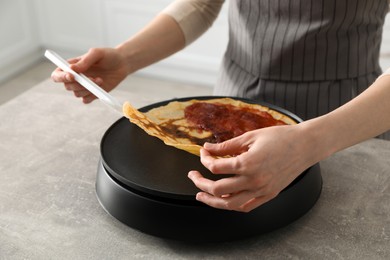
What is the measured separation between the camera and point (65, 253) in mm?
952

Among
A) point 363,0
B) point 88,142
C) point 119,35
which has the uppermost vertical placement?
point 363,0

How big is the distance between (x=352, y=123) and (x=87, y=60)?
2.06 ft

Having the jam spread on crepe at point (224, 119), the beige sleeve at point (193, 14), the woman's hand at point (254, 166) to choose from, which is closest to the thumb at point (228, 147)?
the woman's hand at point (254, 166)

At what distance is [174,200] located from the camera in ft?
3.13

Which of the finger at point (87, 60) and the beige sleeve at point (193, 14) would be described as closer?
the finger at point (87, 60)

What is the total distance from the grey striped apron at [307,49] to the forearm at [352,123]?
36 centimetres

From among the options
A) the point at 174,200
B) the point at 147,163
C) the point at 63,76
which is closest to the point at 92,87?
the point at 63,76

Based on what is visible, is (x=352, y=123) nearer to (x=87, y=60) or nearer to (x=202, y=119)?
(x=202, y=119)

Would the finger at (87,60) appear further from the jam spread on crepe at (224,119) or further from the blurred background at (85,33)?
the blurred background at (85,33)

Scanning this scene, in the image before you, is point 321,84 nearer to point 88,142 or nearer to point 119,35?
point 88,142

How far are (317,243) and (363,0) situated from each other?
2.16ft

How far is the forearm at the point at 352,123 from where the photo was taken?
929 mm

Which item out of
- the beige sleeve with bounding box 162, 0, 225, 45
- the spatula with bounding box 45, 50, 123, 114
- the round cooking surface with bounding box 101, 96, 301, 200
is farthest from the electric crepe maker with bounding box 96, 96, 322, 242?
the beige sleeve with bounding box 162, 0, 225, 45

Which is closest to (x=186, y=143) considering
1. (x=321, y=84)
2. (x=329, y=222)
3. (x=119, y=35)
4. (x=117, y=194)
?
(x=117, y=194)
